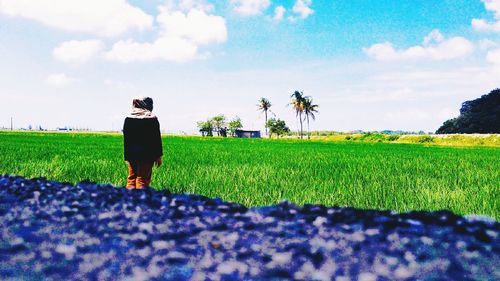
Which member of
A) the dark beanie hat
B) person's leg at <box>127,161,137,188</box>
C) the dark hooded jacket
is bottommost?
person's leg at <box>127,161,137,188</box>

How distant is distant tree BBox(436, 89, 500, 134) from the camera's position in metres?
73.1

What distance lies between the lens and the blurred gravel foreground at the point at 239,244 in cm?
253

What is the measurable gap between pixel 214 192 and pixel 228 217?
2.35 m

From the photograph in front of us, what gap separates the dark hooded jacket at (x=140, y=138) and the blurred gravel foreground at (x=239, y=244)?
6.29 feet

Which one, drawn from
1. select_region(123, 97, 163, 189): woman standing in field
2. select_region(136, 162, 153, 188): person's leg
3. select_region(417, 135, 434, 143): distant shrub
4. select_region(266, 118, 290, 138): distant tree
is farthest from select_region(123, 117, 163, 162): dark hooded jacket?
select_region(266, 118, 290, 138): distant tree

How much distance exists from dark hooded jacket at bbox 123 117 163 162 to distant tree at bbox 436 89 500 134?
79.2 meters

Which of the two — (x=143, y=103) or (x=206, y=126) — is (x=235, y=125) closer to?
(x=206, y=126)

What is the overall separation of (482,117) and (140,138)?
3182 inches

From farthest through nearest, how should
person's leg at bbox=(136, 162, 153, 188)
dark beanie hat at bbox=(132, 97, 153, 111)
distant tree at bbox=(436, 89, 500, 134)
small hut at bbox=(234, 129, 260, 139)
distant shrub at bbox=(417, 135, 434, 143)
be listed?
1. small hut at bbox=(234, 129, 260, 139)
2. distant tree at bbox=(436, 89, 500, 134)
3. distant shrub at bbox=(417, 135, 434, 143)
4. person's leg at bbox=(136, 162, 153, 188)
5. dark beanie hat at bbox=(132, 97, 153, 111)

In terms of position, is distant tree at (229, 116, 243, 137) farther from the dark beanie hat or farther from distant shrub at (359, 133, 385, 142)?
the dark beanie hat

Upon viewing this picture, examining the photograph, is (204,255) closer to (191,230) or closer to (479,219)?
(191,230)

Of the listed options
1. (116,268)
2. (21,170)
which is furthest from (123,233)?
(21,170)

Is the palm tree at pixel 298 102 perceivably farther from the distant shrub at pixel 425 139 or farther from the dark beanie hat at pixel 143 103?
the dark beanie hat at pixel 143 103

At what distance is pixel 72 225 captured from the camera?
380 centimetres
